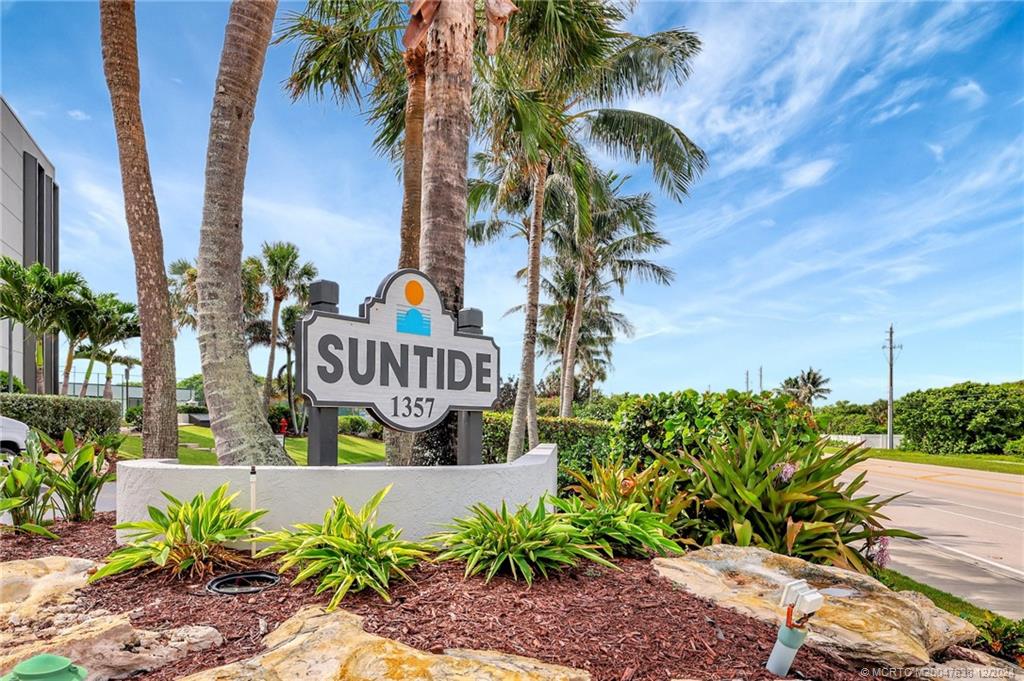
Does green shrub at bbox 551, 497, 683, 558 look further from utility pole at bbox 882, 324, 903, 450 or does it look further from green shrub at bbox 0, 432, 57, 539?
utility pole at bbox 882, 324, 903, 450

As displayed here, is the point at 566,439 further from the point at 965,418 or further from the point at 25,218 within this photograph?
the point at 25,218

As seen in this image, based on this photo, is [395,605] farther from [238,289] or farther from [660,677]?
[238,289]

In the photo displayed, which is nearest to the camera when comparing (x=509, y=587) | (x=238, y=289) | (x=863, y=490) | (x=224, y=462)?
(x=509, y=587)

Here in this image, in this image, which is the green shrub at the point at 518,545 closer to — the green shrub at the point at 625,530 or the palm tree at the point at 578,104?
the green shrub at the point at 625,530

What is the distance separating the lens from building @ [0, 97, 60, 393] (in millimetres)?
25500

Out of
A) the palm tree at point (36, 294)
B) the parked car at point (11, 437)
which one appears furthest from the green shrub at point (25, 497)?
the palm tree at point (36, 294)

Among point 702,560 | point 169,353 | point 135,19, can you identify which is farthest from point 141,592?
point 135,19

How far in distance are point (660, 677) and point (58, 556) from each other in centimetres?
431

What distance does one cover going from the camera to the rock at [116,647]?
106 inches

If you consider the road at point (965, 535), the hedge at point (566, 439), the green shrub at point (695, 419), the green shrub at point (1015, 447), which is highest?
the green shrub at point (695, 419)

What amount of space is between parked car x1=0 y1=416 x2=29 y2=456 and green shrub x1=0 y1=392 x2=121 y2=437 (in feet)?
7.02

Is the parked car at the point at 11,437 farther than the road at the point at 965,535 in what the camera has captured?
Yes

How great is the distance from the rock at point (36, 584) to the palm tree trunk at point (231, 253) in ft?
5.80

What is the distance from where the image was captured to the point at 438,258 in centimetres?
591
